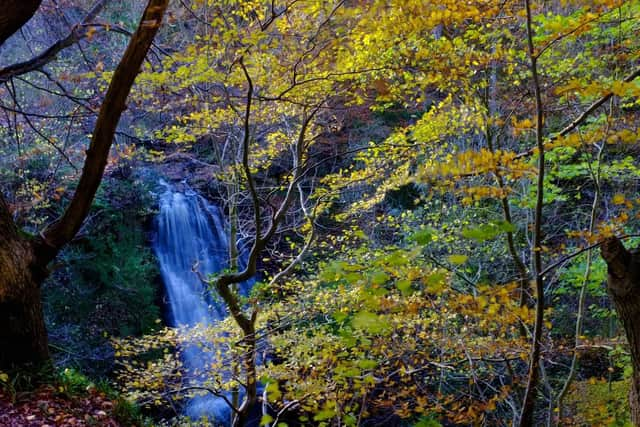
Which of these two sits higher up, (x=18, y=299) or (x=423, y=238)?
(x=18, y=299)

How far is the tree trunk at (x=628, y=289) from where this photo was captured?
82.4 inches

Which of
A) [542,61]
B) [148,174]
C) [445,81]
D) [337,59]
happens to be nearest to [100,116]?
[337,59]

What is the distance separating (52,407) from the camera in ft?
9.34

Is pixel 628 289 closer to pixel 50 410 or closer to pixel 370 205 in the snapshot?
pixel 50 410

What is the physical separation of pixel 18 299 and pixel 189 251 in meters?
8.13

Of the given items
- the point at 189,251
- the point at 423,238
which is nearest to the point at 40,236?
the point at 423,238

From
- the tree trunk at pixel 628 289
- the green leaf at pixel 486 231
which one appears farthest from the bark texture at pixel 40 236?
the tree trunk at pixel 628 289

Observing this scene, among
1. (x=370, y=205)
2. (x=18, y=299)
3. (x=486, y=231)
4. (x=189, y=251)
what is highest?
(x=189, y=251)

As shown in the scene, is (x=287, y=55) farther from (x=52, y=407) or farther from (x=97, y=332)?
(x=97, y=332)

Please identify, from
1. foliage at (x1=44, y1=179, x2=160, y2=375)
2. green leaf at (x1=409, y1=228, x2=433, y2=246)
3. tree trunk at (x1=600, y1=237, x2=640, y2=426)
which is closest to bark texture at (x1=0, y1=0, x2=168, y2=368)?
green leaf at (x1=409, y1=228, x2=433, y2=246)

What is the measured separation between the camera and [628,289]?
211 cm

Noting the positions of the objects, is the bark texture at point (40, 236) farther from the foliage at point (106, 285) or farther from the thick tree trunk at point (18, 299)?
the foliage at point (106, 285)

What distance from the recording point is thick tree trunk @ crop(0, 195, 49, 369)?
264 centimetres

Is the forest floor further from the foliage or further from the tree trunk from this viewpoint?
the foliage
